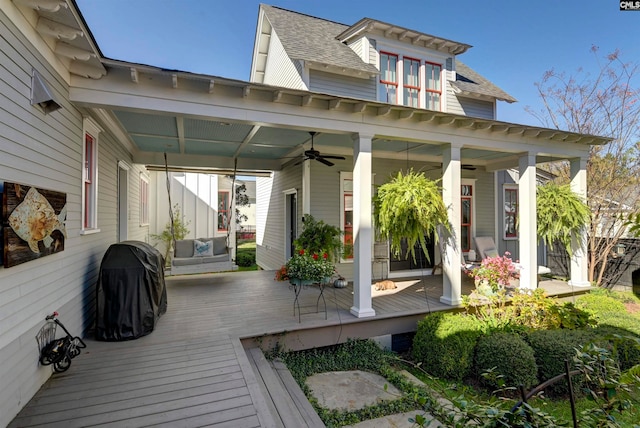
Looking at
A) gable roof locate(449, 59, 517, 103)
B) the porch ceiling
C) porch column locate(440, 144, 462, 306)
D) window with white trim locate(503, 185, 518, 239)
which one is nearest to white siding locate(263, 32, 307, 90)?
the porch ceiling

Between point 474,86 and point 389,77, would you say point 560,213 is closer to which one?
point 474,86

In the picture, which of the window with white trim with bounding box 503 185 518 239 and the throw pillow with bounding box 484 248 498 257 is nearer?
the throw pillow with bounding box 484 248 498 257

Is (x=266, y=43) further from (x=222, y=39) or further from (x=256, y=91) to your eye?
(x=256, y=91)

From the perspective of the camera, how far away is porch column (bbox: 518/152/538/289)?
6.24 metres

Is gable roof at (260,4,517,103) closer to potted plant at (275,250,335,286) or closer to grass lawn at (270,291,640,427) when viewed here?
potted plant at (275,250,335,286)

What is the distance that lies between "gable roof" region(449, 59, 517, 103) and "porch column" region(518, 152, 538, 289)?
8.83ft

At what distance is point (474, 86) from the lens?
8.47 m

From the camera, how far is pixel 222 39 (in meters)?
9.67

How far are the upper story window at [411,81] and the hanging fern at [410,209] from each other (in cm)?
347

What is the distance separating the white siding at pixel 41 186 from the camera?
235 cm

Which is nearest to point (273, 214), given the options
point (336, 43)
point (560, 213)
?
point (336, 43)

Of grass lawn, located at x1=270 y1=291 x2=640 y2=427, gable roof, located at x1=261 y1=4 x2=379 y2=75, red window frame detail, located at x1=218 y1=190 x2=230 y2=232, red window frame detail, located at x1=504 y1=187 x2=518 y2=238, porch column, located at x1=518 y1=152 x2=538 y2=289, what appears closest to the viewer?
grass lawn, located at x1=270 y1=291 x2=640 y2=427

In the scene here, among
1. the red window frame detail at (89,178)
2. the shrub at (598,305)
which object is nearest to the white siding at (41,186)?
the red window frame detail at (89,178)

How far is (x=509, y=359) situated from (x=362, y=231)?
7.92 ft
